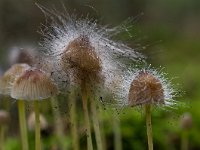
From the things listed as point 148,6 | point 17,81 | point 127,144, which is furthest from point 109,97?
point 148,6

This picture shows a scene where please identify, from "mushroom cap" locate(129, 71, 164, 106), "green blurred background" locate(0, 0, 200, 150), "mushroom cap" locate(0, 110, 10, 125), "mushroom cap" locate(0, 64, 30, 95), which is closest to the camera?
"mushroom cap" locate(129, 71, 164, 106)

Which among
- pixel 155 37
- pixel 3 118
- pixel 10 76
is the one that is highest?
pixel 155 37

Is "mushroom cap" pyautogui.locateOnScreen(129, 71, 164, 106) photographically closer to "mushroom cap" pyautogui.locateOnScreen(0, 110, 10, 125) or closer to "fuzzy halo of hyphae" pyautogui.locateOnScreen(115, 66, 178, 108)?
"fuzzy halo of hyphae" pyautogui.locateOnScreen(115, 66, 178, 108)

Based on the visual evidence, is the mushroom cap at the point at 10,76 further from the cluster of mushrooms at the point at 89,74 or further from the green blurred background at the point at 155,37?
the green blurred background at the point at 155,37

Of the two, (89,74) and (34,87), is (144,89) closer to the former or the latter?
(89,74)

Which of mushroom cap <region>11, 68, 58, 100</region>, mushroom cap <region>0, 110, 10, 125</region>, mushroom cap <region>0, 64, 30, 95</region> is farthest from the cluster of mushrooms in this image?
mushroom cap <region>0, 110, 10, 125</region>

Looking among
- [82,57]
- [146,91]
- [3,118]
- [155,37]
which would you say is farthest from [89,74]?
[155,37]
